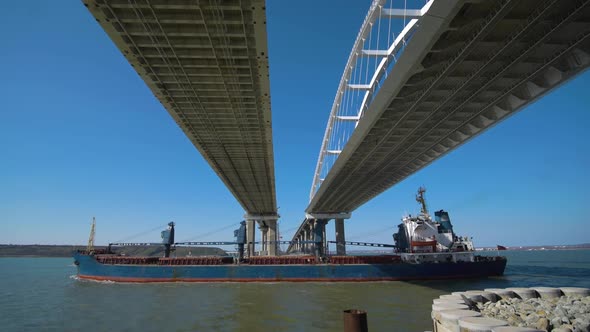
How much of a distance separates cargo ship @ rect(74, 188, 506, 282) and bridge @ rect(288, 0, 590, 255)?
1307 cm

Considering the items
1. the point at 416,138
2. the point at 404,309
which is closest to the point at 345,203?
the point at 416,138

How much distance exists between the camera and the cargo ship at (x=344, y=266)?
36.6m

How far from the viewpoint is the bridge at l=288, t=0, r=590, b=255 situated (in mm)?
12492

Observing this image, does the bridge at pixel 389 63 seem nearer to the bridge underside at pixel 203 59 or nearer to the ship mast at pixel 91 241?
the bridge underside at pixel 203 59

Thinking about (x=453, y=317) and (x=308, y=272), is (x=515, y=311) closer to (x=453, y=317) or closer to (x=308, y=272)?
(x=453, y=317)

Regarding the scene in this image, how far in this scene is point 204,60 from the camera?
54.9ft

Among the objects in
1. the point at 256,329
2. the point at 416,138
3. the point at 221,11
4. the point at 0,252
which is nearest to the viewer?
the point at 221,11

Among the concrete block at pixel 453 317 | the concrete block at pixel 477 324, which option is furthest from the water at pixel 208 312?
the concrete block at pixel 477 324

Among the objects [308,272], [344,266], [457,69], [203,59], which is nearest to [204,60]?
[203,59]

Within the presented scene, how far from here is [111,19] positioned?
13.3 meters

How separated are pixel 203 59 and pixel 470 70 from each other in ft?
45.4

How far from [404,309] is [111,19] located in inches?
802

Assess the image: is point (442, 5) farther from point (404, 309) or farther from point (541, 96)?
point (404, 309)

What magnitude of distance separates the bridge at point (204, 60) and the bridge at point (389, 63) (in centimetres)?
6
